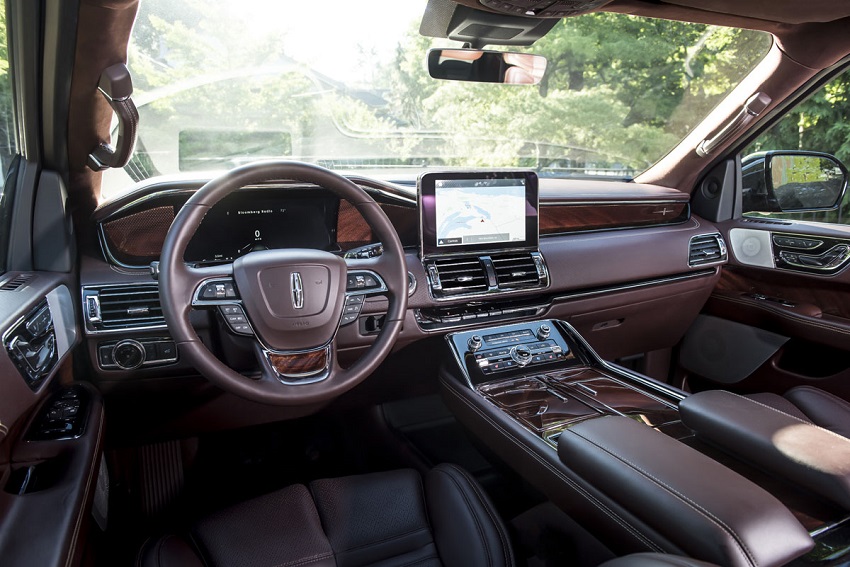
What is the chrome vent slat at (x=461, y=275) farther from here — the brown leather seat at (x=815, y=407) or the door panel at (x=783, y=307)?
the door panel at (x=783, y=307)

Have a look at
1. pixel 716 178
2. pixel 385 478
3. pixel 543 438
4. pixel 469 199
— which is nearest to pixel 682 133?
pixel 716 178

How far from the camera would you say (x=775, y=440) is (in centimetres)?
137

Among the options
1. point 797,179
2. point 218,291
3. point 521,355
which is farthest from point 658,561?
point 797,179

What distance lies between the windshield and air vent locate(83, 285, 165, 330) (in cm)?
34

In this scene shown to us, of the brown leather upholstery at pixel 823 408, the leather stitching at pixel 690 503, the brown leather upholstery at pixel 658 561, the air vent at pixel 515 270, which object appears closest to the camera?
the brown leather upholstery at pixel 658 561

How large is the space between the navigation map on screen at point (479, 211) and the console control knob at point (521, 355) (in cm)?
42

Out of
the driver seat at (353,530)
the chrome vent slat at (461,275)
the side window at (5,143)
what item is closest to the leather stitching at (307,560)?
the driver seat at (353,530)

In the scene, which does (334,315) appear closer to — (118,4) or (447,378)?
(447,378)

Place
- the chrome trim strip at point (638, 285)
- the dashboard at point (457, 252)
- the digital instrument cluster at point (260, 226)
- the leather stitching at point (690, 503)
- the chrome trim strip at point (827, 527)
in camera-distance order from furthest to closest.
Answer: the chrome trim strip at point (638, 285), the digital instrument cluster at point (260, 226), the dashboard at point (457, 252), the chrome trim strip at point (827, 527), the leather stitching at point (690, 503)

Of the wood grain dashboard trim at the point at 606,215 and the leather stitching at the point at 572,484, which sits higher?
the wood grain dashboard trim at the point at 606,215

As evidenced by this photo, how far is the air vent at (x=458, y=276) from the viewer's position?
227cm

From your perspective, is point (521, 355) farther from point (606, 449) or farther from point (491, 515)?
point (606, 449)

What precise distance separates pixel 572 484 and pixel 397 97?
2618mm

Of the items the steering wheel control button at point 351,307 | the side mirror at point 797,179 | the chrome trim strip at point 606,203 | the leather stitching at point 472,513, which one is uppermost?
the side mirror at point 797,179
